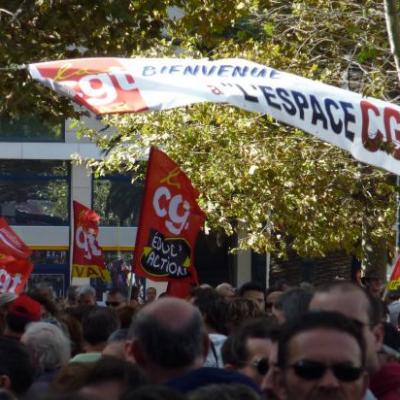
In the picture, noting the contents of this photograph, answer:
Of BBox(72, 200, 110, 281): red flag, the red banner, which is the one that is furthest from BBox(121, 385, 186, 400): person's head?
BBox(72, 200, 110, 281): red flag

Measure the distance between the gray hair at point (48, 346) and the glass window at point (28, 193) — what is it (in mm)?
28245

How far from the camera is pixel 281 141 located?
21391 mm

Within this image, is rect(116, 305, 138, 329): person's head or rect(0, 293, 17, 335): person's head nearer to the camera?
rect(116, 305, 138, 329): person's head

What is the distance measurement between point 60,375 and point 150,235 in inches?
276

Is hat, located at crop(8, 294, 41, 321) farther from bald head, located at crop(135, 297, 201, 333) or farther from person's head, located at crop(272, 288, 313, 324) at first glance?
bald head, located at crop(135, 297, 201, 333)

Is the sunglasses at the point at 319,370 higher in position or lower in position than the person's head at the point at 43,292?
higher

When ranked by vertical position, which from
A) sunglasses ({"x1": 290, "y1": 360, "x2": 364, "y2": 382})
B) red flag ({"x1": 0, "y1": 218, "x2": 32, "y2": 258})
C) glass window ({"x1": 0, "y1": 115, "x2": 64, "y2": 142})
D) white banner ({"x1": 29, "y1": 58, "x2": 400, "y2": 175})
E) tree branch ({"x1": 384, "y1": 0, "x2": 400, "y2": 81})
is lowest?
sunglasses ({"x1": 290, "y1": 360, "x2": 364, "y2": 382})

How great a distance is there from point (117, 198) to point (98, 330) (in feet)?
90.3

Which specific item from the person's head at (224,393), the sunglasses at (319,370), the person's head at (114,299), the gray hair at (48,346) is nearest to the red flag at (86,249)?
the person's head at (114,299)

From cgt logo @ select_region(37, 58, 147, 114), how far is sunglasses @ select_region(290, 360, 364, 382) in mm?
5098

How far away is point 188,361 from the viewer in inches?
198

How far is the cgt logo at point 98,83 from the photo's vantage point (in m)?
9.03

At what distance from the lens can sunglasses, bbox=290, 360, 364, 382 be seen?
3873 millimetres

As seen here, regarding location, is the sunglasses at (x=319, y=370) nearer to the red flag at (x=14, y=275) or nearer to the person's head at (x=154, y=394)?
the person's head at (x=154, y=394)
